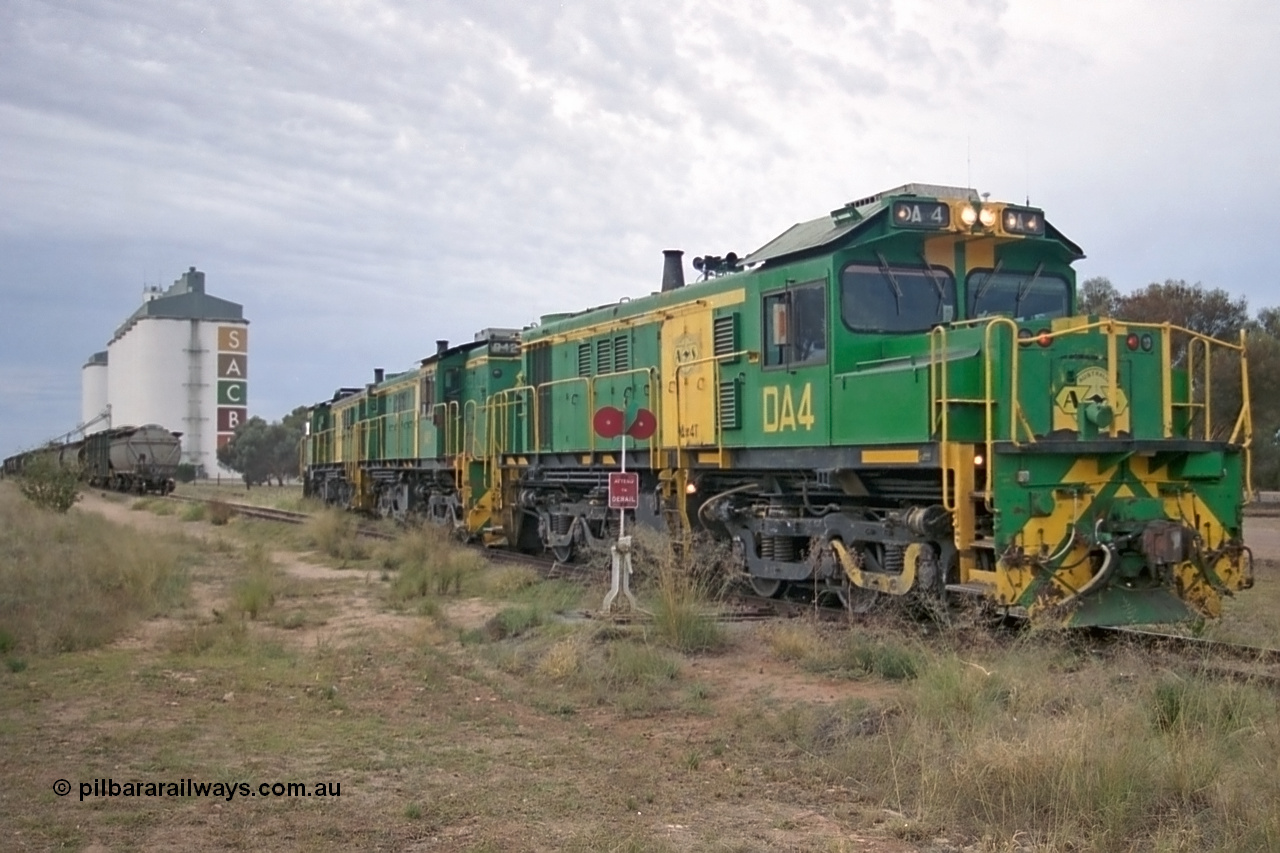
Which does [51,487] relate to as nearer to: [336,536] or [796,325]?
[336,536]

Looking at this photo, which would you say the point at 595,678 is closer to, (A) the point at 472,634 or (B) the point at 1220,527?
(A) the point at 472,634

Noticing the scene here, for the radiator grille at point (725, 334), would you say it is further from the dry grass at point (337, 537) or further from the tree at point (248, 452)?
the tree at point (248, 452)

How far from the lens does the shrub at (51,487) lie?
2977 cm

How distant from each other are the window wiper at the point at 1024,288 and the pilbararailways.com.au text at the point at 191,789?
25.8 ft

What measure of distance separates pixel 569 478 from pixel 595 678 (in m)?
8.35

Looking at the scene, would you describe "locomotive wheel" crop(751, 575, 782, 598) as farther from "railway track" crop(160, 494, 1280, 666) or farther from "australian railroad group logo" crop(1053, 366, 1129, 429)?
"australian railroad group logo" crop(1053, 366, 1129, 429)

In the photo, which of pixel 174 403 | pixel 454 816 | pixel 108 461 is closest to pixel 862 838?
pixel 454 816

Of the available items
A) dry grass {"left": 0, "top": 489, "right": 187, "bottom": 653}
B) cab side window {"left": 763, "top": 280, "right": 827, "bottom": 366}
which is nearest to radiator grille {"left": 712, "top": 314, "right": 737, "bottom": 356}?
cab side window {"left": 763, "top": 280, "right": 827, "bottom": 366}

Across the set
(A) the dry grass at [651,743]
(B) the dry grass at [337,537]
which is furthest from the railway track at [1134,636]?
(B) the dry grass at [337,537]

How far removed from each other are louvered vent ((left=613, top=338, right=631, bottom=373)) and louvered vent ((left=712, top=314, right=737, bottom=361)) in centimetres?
245

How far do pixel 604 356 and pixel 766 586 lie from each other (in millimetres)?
4427

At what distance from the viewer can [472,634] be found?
11164 mm

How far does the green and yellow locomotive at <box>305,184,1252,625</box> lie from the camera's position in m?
9.23

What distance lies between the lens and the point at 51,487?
30.0 metres
